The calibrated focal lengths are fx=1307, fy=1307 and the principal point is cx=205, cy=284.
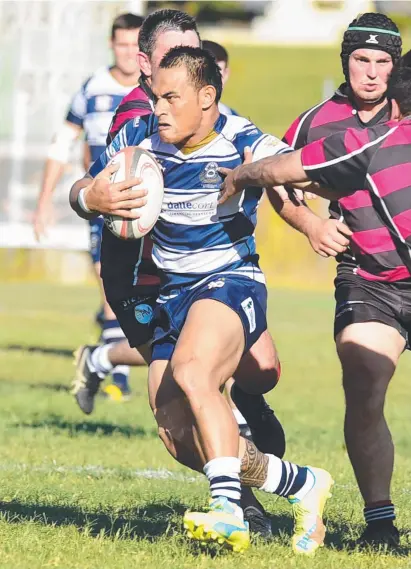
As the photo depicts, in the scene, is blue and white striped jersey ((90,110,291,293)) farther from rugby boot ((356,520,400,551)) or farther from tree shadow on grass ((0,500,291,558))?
rugby boot ((356,520,400,551))

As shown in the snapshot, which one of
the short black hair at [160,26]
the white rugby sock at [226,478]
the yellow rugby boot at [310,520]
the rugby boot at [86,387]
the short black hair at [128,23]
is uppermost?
the short black hair at [128,23]

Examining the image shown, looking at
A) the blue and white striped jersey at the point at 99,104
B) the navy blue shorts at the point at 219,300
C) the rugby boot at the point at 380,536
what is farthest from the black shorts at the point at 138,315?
the blue and white striped jersey at the point at 99,104

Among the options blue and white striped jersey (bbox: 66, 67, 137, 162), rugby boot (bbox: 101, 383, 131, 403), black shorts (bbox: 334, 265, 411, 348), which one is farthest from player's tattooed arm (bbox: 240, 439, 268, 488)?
blue and white striped jersey (bbox: 66, 67, 137, 162)

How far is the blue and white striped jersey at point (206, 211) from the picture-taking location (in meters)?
5.30

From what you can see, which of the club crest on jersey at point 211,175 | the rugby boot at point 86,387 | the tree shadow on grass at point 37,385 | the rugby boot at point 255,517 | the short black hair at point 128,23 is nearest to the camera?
the club crest on jersey at point 211,175

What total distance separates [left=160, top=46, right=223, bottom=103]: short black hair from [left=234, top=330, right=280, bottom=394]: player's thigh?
108cm

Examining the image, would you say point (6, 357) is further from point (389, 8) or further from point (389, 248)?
point (389, 8)

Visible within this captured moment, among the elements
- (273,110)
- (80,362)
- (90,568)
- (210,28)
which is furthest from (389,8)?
(90,568)

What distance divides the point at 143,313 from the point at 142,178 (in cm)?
91

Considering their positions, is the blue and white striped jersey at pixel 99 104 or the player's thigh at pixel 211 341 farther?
the blue and white striped jersey at pixel 99 104

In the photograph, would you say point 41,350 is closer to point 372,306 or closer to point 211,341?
point 372,306

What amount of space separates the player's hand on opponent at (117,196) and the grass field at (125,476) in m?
1.27

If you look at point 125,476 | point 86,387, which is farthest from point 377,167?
point 86,387

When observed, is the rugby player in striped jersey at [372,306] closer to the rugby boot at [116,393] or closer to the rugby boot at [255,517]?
the rugby boot at [255,517]
